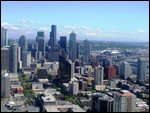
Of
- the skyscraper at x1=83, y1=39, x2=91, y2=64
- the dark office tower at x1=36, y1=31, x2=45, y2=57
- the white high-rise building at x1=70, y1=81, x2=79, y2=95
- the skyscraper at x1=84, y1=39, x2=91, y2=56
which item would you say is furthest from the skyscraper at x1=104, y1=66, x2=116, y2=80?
the dark office tower at x1=36, y1=31, x2=45, y2=57

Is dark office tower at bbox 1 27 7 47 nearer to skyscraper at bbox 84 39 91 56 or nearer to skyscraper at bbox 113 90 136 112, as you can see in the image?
skyscraper at bbox 84 39 91 56

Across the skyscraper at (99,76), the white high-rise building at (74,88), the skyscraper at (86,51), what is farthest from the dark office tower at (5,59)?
the skyscraper at (86,51)

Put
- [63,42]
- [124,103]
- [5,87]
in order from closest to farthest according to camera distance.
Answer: [124,103]
[5,87]
[63,42]

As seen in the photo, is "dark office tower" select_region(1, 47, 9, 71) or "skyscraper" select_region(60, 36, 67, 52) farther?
"skyscraper" select_region(60, 36, 67, 52)

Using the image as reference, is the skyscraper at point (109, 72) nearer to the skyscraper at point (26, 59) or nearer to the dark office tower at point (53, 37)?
the skyscraper at point (26, 59)

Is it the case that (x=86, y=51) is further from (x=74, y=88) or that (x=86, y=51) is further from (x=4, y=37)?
(x=74, y=88)

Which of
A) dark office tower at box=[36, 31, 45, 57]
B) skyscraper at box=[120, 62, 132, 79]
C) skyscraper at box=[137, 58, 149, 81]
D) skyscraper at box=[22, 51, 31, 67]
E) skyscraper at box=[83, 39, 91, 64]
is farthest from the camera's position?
dark office tower at box=[36, 31, 45, 57]

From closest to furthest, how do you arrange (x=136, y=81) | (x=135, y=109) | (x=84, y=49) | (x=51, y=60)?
(x=135, y=109) → (x=136, y=81) → (x=51, y=60) → (x=84, y=49)

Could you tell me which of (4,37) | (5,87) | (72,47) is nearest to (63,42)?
(72,47)

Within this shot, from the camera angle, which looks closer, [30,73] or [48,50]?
[30,73]

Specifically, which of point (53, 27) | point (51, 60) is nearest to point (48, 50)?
point (51, 60)

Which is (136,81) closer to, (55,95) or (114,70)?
(114,70)
